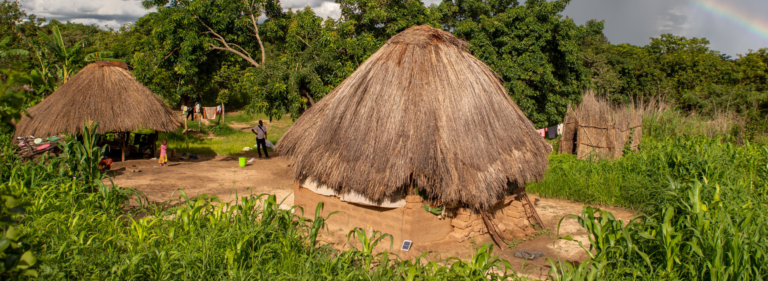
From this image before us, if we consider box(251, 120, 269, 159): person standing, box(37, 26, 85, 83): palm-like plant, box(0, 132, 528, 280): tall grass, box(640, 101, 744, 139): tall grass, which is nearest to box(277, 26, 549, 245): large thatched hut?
box(0, 132, 528, 280): tall grass

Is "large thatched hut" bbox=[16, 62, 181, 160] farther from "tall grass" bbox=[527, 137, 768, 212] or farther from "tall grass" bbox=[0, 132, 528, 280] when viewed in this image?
"tall grass" bbox=[527, 137, 768, 212]

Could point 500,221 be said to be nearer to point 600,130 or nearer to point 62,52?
point 600,130

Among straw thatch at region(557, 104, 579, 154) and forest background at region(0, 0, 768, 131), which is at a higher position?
forest background at region(0, 0, 768, 131)

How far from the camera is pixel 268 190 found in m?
9.62

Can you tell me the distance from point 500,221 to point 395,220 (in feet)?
6.68

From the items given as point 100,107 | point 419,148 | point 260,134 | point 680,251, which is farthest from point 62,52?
point 680,251

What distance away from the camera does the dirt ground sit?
6246 millimetres

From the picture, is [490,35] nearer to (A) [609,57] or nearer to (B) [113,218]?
(A) [609,57]

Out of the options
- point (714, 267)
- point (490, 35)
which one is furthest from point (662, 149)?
point (714, 267)

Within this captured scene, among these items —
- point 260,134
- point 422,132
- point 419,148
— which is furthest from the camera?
point 260,134

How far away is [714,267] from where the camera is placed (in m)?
3.88

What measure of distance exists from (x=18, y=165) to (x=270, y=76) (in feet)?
15.5

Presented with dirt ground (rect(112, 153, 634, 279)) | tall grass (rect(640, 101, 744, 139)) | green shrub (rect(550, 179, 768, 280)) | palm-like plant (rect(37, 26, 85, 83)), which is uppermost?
palm-like plant (rect(37, 26, 85, 83))

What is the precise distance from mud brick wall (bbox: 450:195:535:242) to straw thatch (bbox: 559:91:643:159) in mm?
4270
